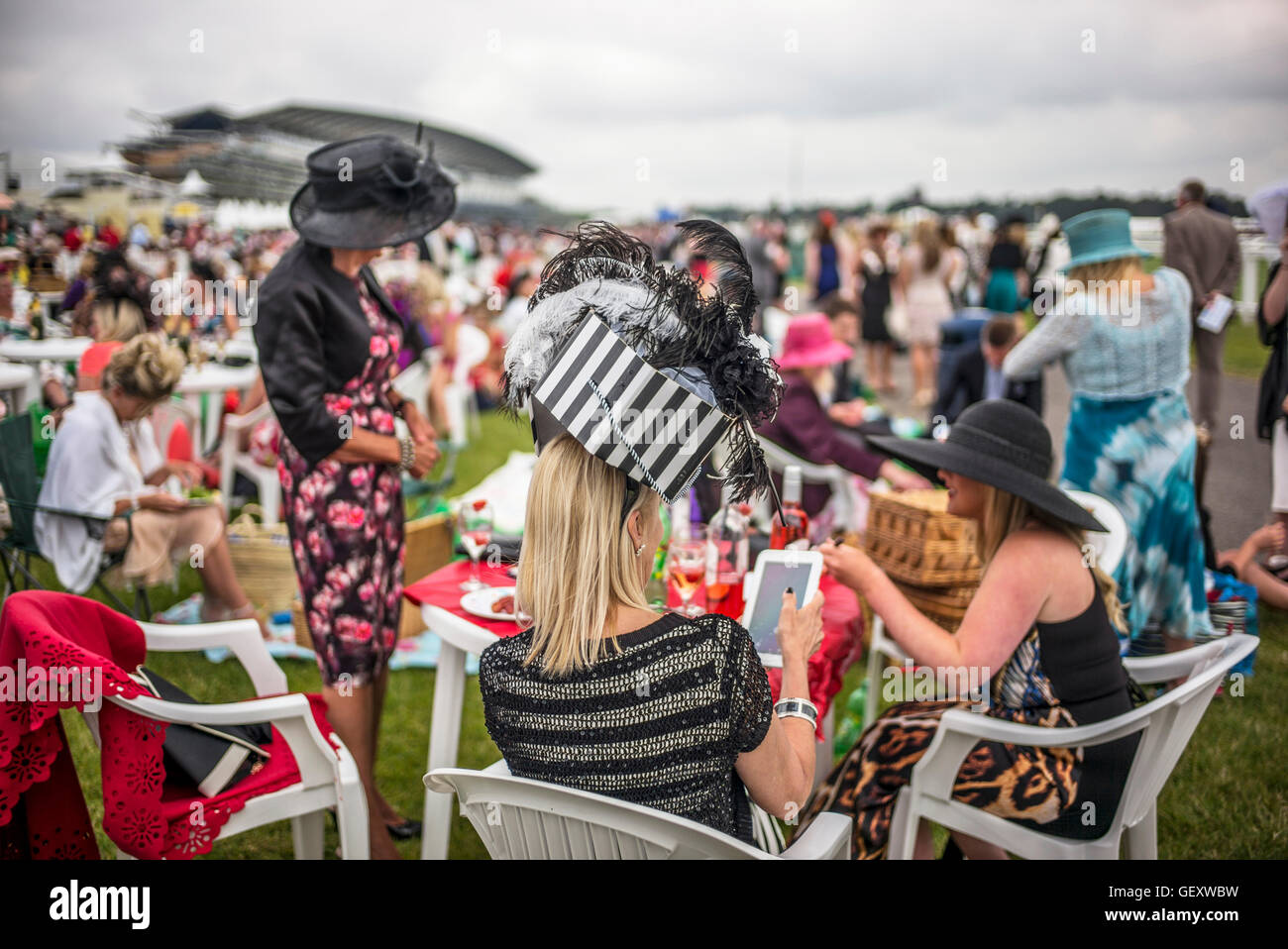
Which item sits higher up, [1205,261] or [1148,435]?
[1205,261]

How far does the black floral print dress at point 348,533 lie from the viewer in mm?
2848

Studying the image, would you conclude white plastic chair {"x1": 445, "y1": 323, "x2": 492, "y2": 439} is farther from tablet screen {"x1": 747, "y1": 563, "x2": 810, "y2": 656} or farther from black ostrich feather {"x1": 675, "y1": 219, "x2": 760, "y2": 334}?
black ostrich feather {"x1": 675, "y1": 219, "x2": 760, "y2": 334}

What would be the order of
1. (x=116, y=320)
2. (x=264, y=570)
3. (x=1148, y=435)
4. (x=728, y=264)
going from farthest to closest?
(x=264, y=570) → (x=116, y=320) → (x=1148, y=435) → (x=728, y=264)

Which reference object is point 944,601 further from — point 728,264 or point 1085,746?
point 728,264

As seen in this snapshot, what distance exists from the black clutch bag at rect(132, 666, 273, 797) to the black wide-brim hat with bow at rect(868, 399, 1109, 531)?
1.84 m

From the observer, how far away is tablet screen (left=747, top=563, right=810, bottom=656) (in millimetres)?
2342

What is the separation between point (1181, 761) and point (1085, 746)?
4.94 feet

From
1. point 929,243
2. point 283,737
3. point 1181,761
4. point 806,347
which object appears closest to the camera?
point 283,737

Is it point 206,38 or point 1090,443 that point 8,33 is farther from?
point 1090,443

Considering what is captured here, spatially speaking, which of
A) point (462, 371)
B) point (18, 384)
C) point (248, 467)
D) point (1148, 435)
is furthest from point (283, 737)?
point (462, 371)

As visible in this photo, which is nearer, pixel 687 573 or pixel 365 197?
pixel 687 573

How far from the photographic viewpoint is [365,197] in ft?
9.64

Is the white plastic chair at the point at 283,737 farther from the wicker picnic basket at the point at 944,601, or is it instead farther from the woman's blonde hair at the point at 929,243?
the woman's blonde hair at the point at 929,243

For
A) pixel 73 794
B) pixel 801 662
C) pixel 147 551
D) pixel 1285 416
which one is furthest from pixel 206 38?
pixel 1285 416
